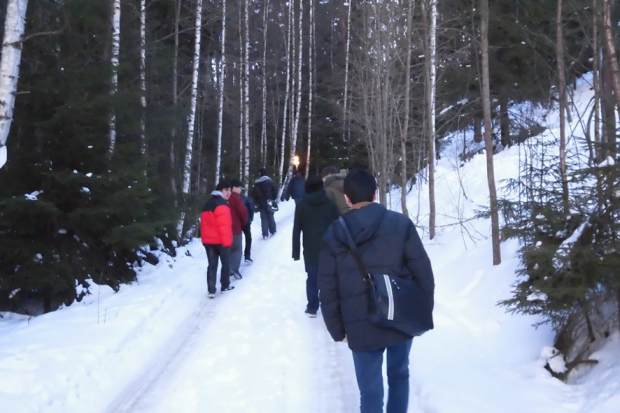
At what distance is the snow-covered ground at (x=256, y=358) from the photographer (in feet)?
17.3

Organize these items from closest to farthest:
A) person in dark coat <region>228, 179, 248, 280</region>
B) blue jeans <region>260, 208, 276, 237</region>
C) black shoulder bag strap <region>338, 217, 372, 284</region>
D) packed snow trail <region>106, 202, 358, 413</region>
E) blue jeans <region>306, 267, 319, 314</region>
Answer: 1. black shoulder bag strap <region>338, 217, 372, 284</region>
2. packed snow trail <region>106, 202, 358, 413</region>
3. blue jeans <region>306, 267, 319, 314</region>
4. person in dark coat <region>228, 179, 248, 280</region>
5. blue jeans <region>260, 208, 276, 237</region>

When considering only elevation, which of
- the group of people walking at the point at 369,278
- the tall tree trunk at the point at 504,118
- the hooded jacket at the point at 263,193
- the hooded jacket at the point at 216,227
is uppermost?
the tall tree trunk at the point at 504,118

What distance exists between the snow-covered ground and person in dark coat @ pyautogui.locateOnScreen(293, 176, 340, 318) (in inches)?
24.8

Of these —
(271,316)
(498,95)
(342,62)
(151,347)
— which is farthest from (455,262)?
(342,62)

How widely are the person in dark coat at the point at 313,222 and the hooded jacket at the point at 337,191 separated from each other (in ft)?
3.79

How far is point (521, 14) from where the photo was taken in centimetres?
1571

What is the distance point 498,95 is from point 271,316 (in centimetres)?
1659

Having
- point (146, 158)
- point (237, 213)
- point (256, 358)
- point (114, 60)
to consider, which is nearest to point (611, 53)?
point (256, 358)

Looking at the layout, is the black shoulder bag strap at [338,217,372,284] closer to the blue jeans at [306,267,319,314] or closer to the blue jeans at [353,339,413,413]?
the blue jeans at [353,339,413,413]

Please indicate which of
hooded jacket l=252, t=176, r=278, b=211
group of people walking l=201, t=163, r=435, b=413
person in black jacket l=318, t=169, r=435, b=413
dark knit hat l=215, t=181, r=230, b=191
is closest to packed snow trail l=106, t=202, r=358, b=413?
group of people walking l=201, t=163, r=435, b=413

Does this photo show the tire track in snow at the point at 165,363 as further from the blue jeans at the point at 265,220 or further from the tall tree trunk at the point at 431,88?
the blue jeans at the point at 265,220

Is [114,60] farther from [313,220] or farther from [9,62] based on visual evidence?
[313,220]

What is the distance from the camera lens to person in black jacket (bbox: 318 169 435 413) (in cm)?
378

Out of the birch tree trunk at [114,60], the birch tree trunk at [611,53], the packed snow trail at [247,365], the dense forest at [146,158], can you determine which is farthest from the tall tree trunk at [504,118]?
the packed snow trail at [247,365]
